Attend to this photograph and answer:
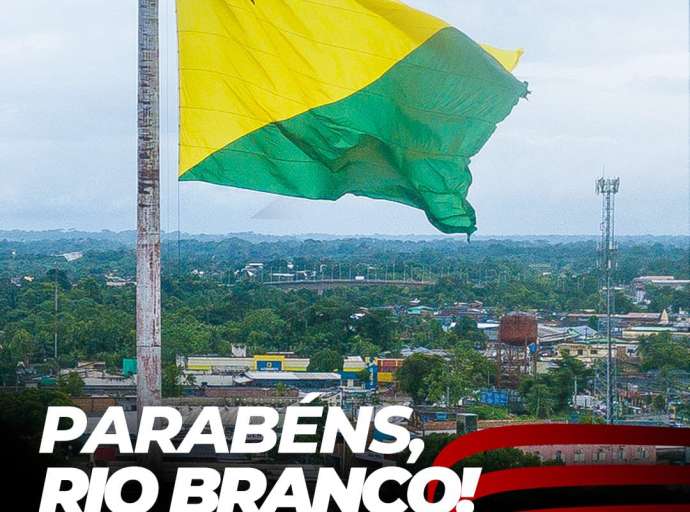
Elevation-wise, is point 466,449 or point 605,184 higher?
point 605,184

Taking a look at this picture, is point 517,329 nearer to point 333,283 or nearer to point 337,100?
point 333,283

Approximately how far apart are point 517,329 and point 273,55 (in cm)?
1860

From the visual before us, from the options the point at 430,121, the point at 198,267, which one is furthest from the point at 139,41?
the point at 198,267

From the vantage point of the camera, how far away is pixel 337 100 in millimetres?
6570

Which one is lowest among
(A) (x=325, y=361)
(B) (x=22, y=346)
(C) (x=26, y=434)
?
→ (A) (x=325, y=361)

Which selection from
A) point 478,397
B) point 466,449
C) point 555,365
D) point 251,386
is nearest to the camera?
point 466,449

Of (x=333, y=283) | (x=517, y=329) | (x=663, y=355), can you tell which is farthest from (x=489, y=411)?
(x=333, y=283)

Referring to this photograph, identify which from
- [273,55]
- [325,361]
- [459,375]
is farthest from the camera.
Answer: [325,361]

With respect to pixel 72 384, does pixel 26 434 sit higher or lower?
higher

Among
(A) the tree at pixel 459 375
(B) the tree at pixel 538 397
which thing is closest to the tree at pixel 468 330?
(A) the tree at pixel 459 375

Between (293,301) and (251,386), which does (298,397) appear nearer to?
(251,386)

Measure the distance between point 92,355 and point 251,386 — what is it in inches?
96.6

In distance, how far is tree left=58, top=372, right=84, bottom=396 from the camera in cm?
1455

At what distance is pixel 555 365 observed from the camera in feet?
76.1
